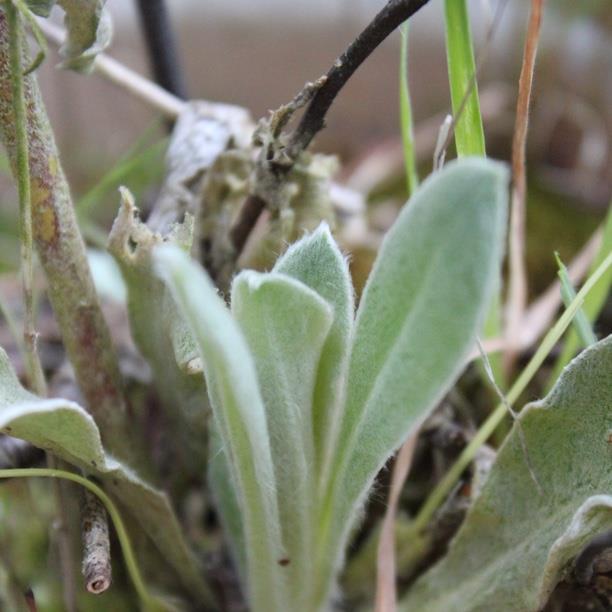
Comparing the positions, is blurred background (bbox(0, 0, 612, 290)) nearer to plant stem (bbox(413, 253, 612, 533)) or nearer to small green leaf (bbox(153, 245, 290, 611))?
plant stem (bbox(413, 253, 612, 533))

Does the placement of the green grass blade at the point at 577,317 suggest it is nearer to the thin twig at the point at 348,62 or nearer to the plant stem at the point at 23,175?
the thin twig at the point at 348,62

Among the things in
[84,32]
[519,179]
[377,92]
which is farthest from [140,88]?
[377,92]

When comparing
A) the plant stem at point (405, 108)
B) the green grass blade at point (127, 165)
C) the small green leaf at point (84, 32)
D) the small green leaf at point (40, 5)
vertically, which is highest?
the small green leaf at point (40, 5)

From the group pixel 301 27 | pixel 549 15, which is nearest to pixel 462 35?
pixel 549 15

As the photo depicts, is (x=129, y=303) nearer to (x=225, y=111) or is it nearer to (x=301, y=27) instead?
(x=225, y=111)

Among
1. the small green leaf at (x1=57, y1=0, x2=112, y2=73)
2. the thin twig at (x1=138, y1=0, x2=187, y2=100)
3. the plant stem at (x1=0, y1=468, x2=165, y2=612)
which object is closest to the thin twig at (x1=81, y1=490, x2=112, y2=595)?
the plant stem at (x1=0, y1=468, x2=165, y2=612)

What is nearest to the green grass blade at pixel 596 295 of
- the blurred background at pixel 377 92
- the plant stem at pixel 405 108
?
the plant stem at pixel 405 108
